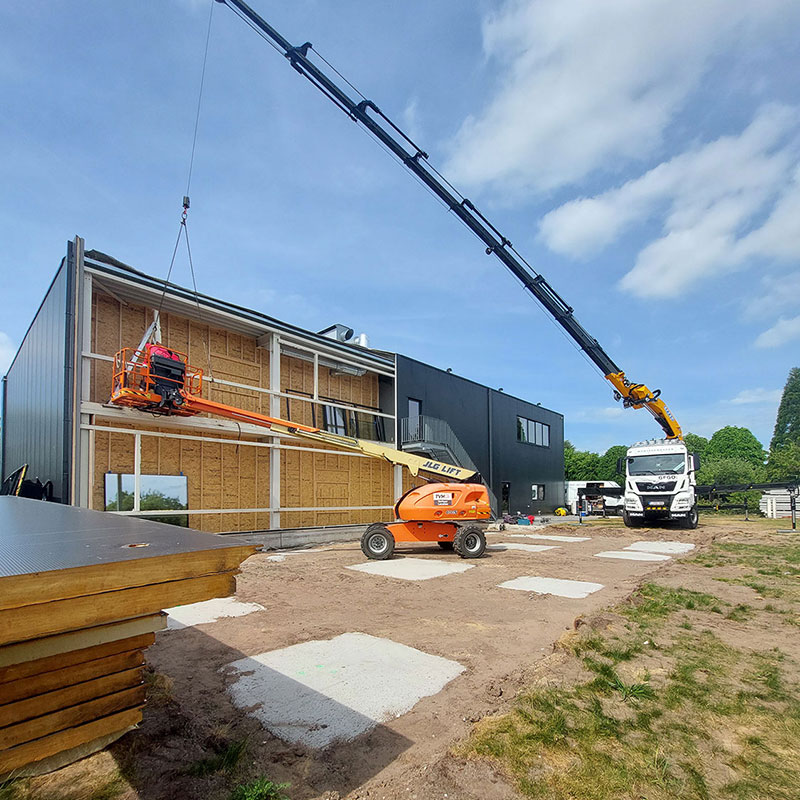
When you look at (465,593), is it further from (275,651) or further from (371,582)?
(275,651)

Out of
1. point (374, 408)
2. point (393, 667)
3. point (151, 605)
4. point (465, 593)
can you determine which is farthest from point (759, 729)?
point (374, 408)

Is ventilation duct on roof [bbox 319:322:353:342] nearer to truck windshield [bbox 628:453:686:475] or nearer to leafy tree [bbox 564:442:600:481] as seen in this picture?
truck windshield [bbox 628:453:686:475]

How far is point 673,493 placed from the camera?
62.4 feet

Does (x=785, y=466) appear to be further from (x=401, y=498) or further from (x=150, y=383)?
(x=150, y=383)

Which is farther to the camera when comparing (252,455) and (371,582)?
(252,455)

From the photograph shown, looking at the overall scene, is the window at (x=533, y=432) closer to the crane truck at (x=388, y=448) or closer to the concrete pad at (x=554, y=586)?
the crane truck at (x=388, y=448)

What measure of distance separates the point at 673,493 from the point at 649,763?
60.0 ft

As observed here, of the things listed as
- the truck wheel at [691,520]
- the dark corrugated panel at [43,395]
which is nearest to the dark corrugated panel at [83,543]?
the dark corrugated panel at [43,395]

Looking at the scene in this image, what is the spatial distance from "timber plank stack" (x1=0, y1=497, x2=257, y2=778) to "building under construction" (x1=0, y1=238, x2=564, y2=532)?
31.1ft

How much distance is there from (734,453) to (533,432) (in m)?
58.7

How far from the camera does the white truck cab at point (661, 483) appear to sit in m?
19.0

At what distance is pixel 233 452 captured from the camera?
Result: 14.8 metres


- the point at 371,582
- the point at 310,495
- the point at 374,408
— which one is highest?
the point at 374,408

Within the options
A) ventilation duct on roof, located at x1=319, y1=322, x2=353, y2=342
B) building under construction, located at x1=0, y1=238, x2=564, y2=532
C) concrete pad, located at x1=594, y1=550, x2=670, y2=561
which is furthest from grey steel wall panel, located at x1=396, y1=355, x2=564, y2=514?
concrete pad, located at x1=594, y1=550, x2=670, y2=561
